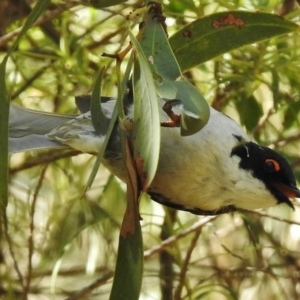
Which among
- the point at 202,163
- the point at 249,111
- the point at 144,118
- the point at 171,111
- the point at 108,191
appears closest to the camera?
the point at 144,118

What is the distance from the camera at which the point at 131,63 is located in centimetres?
82

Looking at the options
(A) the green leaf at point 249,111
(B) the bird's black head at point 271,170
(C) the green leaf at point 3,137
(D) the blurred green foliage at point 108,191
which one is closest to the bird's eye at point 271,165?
(B) the bird's black head at point 271,170

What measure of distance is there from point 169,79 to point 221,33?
7.8 inches

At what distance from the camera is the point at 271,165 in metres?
1.23

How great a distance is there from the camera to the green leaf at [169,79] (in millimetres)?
A: 740

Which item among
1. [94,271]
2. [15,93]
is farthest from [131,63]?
[94,271]

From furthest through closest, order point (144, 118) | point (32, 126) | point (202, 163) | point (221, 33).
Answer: point (32, 126)
point (202, 163)
point (221, 33)
point (144, 118)

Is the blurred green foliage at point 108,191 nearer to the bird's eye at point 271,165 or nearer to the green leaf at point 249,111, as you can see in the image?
the green leaf at point 249,111

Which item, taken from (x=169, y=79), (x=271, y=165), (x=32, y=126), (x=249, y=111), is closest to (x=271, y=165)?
(x=271, y=165)

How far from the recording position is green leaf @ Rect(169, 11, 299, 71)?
93cm

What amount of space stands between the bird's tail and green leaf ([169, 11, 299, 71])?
0.34 m

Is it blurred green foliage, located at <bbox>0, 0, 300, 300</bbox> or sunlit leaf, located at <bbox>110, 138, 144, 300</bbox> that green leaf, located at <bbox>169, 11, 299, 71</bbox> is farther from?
blurred green foliage, located at <bbox>0, 0, 300, 300</bbox>

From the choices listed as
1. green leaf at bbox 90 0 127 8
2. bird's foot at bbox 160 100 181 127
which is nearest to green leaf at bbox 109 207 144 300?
bird's foot at bbox 160 100 181 127

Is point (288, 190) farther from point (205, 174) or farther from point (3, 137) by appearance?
point (3, 137)
